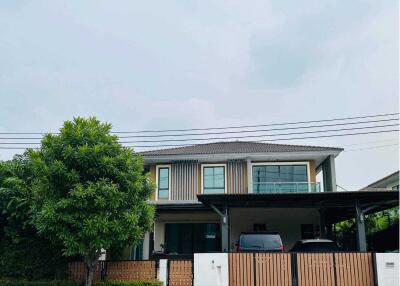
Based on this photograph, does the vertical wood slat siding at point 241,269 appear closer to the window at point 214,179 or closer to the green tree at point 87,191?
the green tree at point 87,191

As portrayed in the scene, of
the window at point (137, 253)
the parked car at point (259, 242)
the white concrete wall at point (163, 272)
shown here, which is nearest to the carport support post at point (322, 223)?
the parked car at point (259, 242)

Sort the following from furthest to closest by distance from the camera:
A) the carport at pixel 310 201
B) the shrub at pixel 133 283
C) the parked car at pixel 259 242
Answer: the parked car at pixel 259 242, the carport at pixel 310 201, the shrub at pixel 133 283

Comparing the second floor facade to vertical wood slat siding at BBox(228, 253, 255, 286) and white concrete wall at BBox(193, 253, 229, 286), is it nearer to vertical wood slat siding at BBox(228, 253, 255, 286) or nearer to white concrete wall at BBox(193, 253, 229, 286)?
vertical wood slat siding at BBox(228, 253, 255, 286)

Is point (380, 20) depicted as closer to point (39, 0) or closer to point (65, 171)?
point (65, 171)

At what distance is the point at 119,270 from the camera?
14531mm

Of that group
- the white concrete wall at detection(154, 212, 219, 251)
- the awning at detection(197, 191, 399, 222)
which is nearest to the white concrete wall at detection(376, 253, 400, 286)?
the awning at detection(197, 191, 399, 222)

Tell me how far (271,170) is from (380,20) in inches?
447

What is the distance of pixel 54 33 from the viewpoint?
1706cm

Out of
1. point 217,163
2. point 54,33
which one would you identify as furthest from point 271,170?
point 54,33

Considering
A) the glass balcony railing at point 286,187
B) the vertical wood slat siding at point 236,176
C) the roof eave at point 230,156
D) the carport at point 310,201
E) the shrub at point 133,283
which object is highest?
the roof eave at point 230,156

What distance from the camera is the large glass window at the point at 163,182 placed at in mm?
23141

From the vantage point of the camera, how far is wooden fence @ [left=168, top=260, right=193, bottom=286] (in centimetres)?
1385

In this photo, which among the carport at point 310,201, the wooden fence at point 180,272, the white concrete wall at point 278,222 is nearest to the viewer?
the wooden fence at point 180,272

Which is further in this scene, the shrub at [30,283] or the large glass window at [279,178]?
the large glass window at [279,178]
